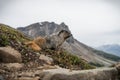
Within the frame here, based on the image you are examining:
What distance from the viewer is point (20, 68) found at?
25953 millimetres

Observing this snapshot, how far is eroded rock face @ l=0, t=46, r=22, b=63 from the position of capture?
26747 mm

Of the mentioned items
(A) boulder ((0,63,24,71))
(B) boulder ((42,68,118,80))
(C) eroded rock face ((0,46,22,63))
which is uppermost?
(C) eroded rock face ((0,46,22,63))

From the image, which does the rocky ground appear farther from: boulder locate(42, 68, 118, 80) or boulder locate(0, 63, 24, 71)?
boulder locate(42, 68, 118, 80)

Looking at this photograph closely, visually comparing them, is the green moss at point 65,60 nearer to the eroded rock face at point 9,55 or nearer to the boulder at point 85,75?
the eroded rock face at point 9,55

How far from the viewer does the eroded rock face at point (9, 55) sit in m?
26.7

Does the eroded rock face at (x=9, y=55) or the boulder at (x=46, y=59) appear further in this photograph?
the boulder at (x=46, y=59)

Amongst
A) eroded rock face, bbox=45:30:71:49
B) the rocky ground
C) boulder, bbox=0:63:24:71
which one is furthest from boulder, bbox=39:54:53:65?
eroded rock face, bbox=45:30:71:49

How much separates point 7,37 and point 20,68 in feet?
22.5

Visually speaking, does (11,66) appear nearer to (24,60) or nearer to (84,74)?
(24,60)

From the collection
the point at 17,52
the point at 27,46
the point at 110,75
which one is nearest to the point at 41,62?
the point at 17,52

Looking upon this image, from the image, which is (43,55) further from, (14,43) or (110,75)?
(110,75)

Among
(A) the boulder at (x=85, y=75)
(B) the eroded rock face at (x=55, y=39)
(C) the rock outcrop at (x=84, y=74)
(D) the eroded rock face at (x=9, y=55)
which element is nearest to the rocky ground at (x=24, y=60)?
(D) the eroded rock face at (x=9, y=55)

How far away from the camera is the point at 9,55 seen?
Result: 88.6 feet

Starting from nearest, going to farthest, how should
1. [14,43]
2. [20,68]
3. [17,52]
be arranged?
1. [20,68]
2. [17,52]
3. [14,43]
